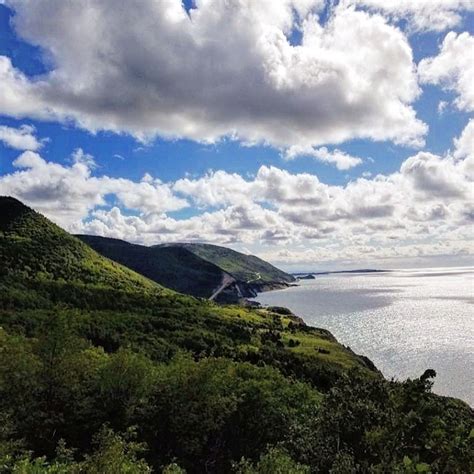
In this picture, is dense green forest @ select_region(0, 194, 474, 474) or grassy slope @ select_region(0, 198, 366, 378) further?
grassy slope @ select_region(0, 198, 366, 378)

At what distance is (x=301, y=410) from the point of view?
66.9 metres

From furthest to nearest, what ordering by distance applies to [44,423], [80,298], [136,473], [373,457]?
1. [80,298]
2. [44,423]
3. [373,457]
4. [136,473]

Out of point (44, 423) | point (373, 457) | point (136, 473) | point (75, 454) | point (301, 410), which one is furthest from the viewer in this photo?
point (301, 410)

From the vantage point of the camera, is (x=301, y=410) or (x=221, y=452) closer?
(x=221, y=452)

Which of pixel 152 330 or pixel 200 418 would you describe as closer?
pixel 200 418

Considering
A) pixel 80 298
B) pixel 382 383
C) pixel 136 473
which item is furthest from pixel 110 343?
pixel 136 473

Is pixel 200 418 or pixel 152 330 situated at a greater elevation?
pixel 200 418

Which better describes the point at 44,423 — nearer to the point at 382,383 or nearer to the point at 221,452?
the point at 221,452

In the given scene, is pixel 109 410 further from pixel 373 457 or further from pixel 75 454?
pixel 373 457

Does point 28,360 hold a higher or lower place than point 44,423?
higher

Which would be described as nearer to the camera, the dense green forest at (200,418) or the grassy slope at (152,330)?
the dense green forest at (200,418)

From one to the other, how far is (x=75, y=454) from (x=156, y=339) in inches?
3585

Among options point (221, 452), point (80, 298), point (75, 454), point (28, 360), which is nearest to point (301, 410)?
point (221, 452)

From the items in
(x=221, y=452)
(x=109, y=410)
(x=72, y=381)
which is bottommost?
(x=221, y=452)
